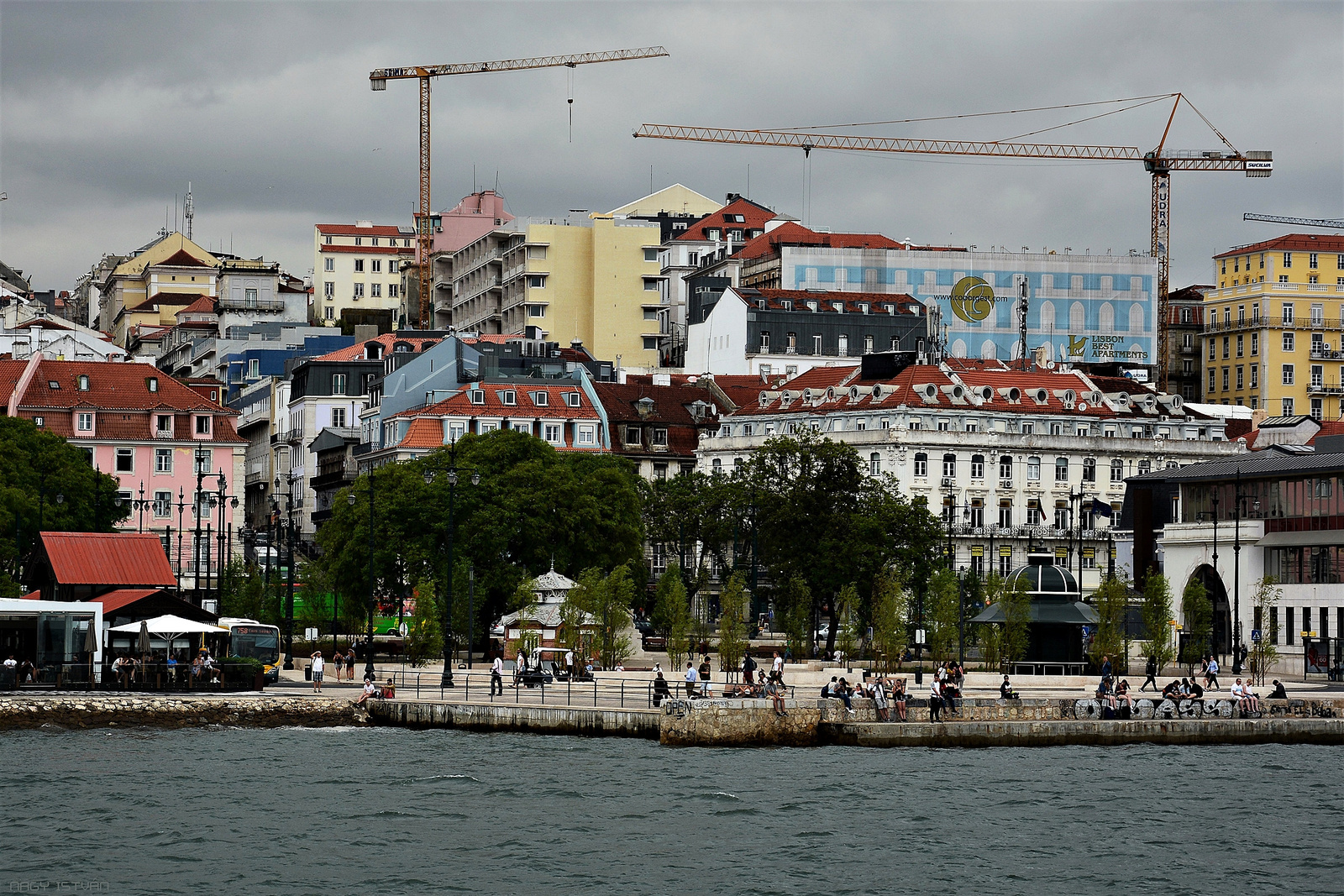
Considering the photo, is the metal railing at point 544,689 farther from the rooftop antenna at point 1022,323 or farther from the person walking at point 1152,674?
the rooftop antenna at point 1022,323

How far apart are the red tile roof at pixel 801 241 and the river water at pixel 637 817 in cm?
10181

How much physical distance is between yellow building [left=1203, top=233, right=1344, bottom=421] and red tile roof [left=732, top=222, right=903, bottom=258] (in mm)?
25485

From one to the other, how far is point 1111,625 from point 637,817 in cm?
3420

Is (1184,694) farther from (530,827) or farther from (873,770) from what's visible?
(530,827)

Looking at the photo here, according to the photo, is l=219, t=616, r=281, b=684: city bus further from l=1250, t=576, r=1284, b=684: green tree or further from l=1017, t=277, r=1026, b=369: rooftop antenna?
l=1017, t=277, r=1026, b=369: rooftop antenna

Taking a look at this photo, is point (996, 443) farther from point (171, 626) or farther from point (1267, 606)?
point (171, 626)

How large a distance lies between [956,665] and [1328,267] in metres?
110

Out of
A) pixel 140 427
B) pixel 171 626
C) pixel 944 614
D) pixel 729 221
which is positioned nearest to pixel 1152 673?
pixel 944 614

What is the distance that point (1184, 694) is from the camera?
213 ft

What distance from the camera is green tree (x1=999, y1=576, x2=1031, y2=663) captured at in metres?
77.0

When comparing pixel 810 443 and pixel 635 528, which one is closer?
pixel 635 528

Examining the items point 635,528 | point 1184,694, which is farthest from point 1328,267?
point 1184,694

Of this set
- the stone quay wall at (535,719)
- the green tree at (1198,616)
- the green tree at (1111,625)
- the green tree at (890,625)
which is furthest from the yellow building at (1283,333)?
the stone quay wall at (535,719)

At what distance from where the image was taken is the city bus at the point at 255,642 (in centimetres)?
7219
